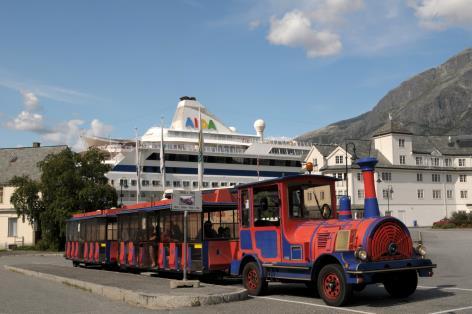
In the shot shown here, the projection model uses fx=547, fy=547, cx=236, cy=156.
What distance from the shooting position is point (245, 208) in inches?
569

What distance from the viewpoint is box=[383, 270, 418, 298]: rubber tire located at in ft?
40.2

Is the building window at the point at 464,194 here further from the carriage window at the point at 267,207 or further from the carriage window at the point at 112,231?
the carriage window at the point at 267,207

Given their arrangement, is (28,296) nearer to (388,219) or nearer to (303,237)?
(303,237)

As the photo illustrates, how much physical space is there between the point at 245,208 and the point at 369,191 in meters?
3.52

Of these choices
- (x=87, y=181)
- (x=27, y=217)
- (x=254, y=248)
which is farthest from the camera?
(x=27, y=217)

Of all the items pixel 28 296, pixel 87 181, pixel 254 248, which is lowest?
pixel 28 296

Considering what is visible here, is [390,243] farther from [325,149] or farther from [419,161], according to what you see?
[419,161]

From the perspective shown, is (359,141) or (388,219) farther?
(359,141)

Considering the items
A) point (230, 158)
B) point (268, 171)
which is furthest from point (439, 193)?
point (230, 158)

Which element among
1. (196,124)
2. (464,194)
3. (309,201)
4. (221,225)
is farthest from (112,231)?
(464,194)

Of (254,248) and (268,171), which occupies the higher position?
(268,171)

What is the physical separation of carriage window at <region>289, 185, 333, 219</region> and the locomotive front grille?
213cm

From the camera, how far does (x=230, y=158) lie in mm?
80375

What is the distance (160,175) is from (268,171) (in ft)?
57.0
